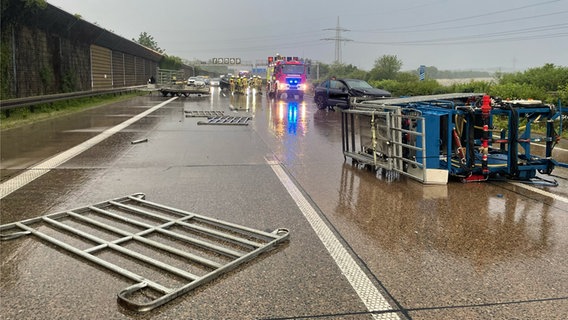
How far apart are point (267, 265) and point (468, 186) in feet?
15.0

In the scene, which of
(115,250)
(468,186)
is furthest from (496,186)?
(115,250)

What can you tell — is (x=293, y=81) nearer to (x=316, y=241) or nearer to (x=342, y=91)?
(x=342, y=91)

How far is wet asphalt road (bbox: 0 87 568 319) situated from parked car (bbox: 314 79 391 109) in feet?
41.1

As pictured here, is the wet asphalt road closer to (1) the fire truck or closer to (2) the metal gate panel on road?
(2) the metal gate panel on road

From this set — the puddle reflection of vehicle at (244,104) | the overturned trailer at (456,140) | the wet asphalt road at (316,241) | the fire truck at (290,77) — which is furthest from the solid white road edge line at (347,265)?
the fire truck at (290,77)

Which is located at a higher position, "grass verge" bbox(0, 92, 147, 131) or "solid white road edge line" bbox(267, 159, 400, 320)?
"grass verge" bbox(0, 92, 147, 131)

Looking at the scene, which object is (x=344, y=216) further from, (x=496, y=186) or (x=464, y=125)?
(x=464, y=125)

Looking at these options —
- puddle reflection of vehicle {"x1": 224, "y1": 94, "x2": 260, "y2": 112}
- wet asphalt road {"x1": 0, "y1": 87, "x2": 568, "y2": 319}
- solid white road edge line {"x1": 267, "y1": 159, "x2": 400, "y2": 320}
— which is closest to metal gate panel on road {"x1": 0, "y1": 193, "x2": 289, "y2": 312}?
wet asphalt road {"x1": 0, "y1": 87, "x2": 568, "y2": 319}

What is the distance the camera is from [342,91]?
24.2 meters

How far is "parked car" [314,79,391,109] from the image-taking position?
74.7 ft

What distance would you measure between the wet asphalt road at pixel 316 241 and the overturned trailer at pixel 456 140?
34cm

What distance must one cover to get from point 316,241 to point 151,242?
169 cm

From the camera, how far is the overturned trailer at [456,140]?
7871 millimetres

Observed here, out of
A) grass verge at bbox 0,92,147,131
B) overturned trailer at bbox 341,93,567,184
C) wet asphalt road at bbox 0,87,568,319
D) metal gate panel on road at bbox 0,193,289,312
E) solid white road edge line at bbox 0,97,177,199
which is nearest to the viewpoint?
wet asphalt road at bbox 0,87,568,319
